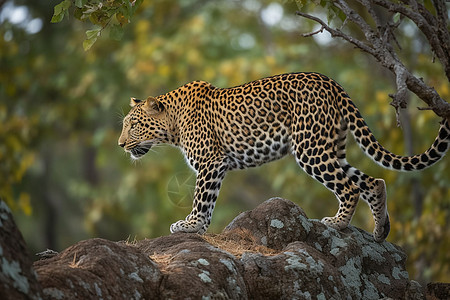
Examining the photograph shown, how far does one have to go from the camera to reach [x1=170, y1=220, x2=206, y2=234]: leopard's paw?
988 cm

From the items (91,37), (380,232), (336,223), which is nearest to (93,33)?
(91,37)

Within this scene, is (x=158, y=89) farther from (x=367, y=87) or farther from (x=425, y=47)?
(x=425, y=47)

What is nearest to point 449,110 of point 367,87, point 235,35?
point 367,87

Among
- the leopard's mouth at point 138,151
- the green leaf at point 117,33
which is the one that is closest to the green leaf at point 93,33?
the green leaf at point 117,33

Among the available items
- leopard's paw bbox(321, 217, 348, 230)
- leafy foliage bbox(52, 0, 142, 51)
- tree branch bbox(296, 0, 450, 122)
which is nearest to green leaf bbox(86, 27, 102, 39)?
leafy foliage bbox(52, 0, 142, 51)

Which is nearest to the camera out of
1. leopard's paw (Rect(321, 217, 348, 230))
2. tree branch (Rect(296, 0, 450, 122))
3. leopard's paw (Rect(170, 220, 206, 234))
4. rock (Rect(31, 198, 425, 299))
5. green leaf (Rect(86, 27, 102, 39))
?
rock (Rect(31, 198, 425, 299))

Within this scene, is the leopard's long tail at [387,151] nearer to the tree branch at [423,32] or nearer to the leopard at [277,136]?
the leopard at [277,136]

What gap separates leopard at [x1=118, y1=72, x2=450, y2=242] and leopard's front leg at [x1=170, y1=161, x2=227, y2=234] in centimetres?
1

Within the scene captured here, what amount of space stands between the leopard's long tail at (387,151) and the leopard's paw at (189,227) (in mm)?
2277

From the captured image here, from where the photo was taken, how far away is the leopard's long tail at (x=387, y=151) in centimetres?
909

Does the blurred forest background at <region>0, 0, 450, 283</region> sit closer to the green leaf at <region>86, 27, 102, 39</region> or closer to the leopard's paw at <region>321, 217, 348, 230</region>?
the leopard's paw at <region>321, 217, 348, 230</region>

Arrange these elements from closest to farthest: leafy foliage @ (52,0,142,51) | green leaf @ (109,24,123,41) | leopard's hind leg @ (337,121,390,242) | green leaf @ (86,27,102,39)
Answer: leafy foliage @ (52,0,142,51) < green leaf @ (86,27,102,39) < green leaf @ (109,24,123,41) < leopard's hind leg @ (337,121,390,242)

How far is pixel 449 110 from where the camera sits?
27.2 ft

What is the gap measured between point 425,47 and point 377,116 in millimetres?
2745
